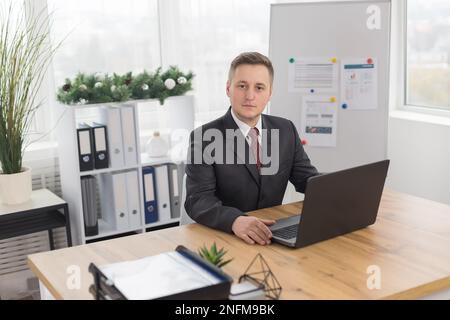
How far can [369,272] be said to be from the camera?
1.75m

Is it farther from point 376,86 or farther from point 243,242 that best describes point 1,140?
point 376,86

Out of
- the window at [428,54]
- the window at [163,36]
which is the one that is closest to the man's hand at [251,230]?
the window at [163,36]

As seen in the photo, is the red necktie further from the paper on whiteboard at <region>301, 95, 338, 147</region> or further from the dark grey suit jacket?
the paper on whiteboard at <region>301, 95, 338, 147</region>

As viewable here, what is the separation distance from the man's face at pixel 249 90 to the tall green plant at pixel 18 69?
137 centimetres

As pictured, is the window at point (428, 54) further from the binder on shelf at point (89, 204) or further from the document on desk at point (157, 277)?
the document on desk at point (157, 277)

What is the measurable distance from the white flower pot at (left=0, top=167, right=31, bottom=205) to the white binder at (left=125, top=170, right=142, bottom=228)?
1.90 feet

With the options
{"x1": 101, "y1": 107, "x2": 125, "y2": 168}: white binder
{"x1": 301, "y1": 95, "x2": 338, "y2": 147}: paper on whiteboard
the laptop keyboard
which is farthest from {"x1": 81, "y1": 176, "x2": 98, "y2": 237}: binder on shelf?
the laptop keyboard

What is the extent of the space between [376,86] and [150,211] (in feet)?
5.07

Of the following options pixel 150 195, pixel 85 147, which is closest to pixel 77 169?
pixel 85 147

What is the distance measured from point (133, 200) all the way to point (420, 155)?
1.82 metres

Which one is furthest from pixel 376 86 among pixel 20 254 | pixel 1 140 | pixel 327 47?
pixel 20 254

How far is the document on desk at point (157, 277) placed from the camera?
143 centimetres

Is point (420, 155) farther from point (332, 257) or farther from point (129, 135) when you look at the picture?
point (332, 257)

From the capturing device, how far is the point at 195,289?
1405 millimetres
